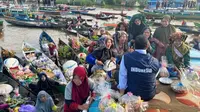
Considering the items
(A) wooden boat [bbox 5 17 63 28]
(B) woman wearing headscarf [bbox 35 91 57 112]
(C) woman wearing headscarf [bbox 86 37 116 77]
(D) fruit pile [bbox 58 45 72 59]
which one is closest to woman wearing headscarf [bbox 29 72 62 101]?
(B) woman wearing headscarf [bbox 35 91 57 112]

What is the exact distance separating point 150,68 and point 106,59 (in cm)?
197

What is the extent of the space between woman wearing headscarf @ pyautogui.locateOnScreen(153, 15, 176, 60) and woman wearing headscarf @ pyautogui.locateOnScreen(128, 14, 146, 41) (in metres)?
0.48

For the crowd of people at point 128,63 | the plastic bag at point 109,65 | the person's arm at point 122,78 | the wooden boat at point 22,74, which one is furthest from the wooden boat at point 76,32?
the person's arm at point 122,78

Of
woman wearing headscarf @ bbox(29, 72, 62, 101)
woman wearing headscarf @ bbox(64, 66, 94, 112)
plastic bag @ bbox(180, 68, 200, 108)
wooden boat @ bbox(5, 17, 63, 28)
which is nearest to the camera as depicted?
woman wearing headscarf @ bbox(64, 66, 94, 112)

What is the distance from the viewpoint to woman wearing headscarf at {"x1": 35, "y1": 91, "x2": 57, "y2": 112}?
16.8 ft

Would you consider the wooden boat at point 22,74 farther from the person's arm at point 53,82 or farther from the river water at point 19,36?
the river water at point 19,36

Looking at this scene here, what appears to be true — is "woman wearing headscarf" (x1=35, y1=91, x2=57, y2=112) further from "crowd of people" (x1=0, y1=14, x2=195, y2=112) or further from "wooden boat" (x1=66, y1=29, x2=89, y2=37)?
"wooden boat" (x1=66, y1=29, x2=89, y2=37)

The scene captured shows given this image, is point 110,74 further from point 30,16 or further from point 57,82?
point 30,16

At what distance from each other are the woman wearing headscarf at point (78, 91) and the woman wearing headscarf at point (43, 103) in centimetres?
201

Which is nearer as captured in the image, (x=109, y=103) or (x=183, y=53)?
(x=109, y=103)

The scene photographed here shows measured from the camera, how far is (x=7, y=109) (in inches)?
237

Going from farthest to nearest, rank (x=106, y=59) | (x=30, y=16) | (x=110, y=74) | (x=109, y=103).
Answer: (x=30, y=16)
(x=106, y=59)
(x=110, y=74)
(x=109, y=103)

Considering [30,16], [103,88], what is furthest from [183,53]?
[30,16]

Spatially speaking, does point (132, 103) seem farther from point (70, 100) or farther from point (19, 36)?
point (19, 36)
